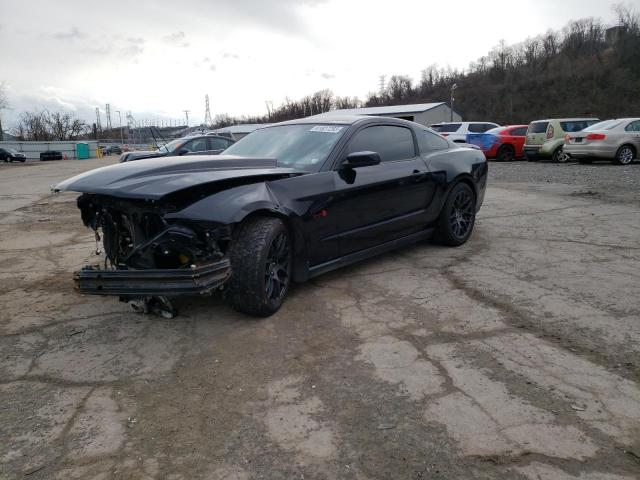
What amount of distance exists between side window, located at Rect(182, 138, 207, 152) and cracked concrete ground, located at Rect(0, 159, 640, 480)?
8368 mm

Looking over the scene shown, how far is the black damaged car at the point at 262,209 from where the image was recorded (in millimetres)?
3113

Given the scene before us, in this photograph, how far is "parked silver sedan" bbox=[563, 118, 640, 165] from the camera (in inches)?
543

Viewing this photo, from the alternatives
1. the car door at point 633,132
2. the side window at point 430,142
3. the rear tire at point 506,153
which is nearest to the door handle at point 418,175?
the side window at point 430,142

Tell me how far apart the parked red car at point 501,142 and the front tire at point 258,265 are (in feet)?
54.3

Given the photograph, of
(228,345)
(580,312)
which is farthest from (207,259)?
(580,312)

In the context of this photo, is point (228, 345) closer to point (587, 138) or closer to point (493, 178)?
point (493, 178)

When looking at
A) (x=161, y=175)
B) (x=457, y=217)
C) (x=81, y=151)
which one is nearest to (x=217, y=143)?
(x=457, y=217)

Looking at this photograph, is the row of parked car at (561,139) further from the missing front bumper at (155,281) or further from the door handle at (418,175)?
the missing front bumper at (155,281)

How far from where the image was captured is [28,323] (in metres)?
3.60

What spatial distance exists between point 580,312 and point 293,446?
2.60m

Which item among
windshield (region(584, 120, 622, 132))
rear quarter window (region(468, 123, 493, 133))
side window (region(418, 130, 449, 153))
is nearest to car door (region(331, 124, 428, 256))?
side window (region(418, 130, 449, 153))

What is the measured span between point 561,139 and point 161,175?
1646 centimetres

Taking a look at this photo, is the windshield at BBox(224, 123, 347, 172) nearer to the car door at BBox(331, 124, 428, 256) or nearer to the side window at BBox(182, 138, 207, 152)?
the car door at BBox(331, 124, 428, 256)

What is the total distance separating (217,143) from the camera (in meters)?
13.4
